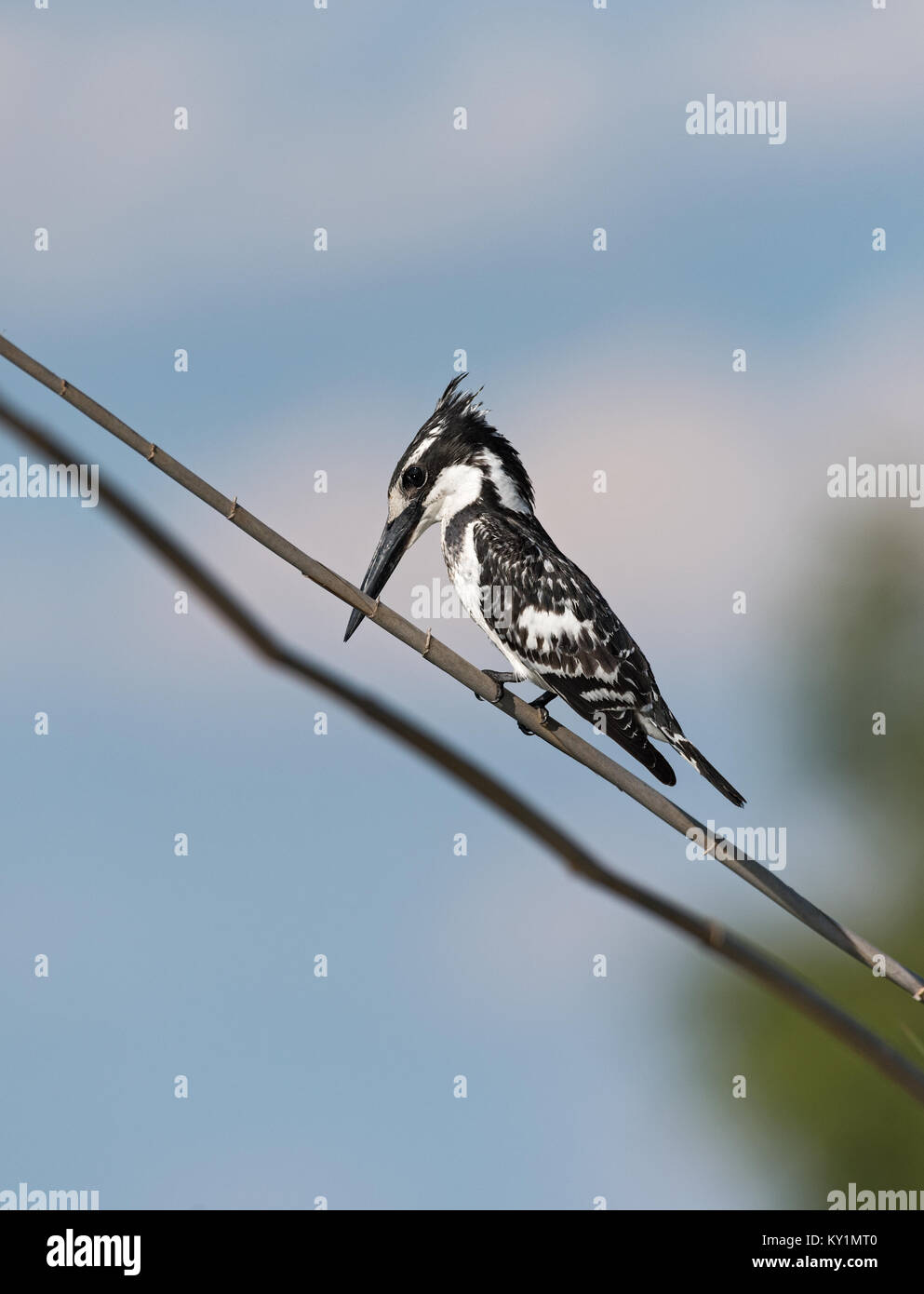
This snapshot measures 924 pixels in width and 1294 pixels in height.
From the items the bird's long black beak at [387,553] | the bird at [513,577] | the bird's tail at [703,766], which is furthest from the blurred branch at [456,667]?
the bird's long black beak at [387,553]

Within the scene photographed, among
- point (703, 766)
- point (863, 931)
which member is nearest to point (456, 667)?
point (703, 766)

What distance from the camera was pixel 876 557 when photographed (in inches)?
1438

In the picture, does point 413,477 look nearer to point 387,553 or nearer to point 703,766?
point 387,553

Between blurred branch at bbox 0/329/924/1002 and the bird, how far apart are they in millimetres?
4576

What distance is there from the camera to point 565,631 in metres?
8.25

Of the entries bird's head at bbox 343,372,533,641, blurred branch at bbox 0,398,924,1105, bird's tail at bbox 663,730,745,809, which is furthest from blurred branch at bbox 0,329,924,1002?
bird's head at bbox 343,372,533,641

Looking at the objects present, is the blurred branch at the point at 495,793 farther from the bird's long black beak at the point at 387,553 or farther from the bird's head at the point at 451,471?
the bird's head at the point at 451,471

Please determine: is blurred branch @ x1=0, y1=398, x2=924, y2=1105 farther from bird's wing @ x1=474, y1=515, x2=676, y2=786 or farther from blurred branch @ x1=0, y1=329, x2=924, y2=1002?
bird's wing @ x1=474, y1=515, x2=676, y2=786

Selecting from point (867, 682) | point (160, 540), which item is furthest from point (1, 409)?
point (867, 682)

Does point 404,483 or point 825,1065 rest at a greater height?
point 404,483

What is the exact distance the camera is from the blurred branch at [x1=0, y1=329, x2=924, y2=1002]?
233 cm

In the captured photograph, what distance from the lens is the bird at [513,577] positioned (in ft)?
25.9

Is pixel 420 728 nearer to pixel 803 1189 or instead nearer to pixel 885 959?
pixel 885 959

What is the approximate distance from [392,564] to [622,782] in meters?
5.52
